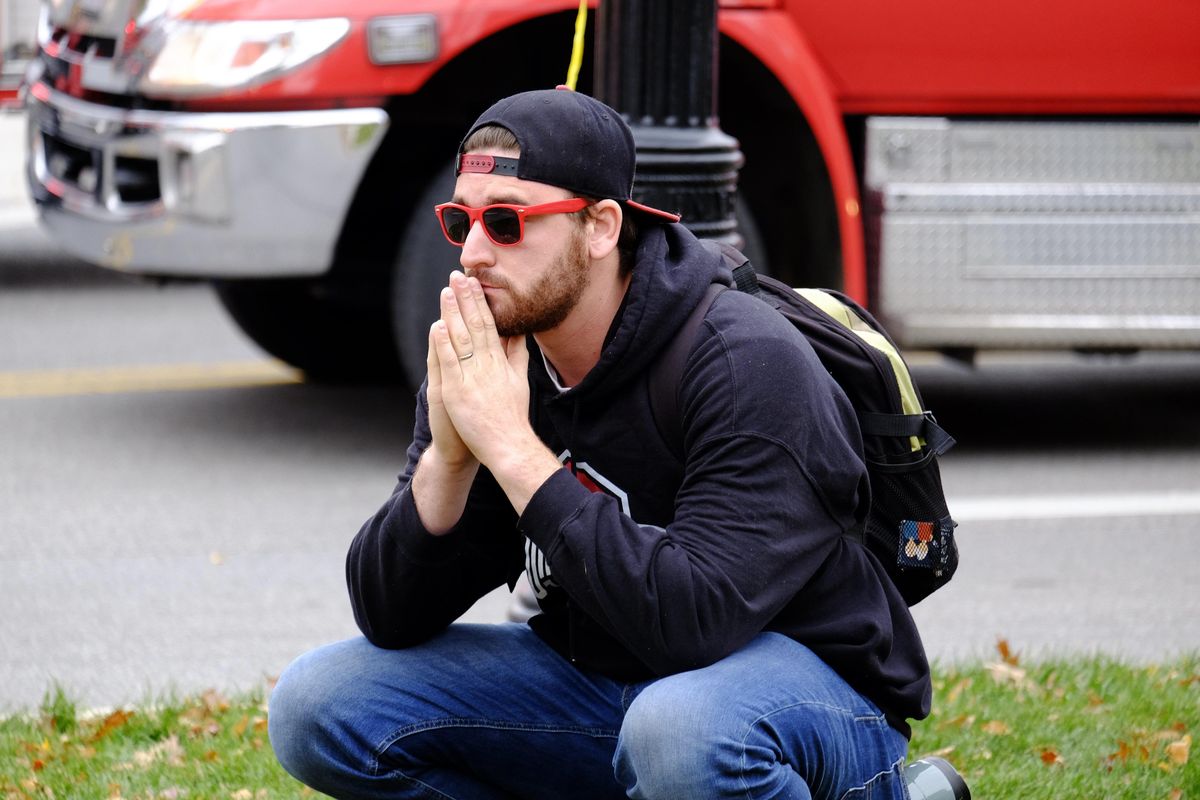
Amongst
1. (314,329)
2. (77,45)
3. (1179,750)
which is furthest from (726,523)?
(314,329)

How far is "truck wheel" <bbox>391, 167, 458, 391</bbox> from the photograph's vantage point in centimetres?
577

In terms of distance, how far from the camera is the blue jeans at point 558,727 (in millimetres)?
2572

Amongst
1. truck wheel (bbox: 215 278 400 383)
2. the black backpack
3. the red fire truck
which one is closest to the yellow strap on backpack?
the black backpack

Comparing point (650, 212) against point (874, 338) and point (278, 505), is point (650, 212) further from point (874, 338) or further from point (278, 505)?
point (278, 505)

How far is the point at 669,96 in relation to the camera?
12.3 ft

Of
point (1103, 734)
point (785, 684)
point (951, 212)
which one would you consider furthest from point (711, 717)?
point (951, 212)

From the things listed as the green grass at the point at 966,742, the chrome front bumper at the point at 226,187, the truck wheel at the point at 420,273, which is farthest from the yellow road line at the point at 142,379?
the green grass at the point at 966,742

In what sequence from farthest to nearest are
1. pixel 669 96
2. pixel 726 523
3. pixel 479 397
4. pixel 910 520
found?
1. pixel 669 96
2. pixel 910 520
3. pixel 479 397
4. pixel 726 523

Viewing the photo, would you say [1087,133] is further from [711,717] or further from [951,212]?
[711,717]

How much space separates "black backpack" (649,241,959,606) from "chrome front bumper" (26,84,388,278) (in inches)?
116

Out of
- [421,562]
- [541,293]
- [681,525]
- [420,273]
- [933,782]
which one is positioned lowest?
[420,273]

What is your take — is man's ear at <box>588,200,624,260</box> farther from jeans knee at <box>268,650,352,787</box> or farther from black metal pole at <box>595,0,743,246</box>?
black metal pole at <box>595,0,743,246</box>

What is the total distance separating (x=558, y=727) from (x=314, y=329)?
456cm

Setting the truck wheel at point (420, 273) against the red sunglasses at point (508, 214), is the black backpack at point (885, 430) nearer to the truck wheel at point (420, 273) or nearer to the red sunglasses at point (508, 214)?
the red sunglasses at point (508, 214)
